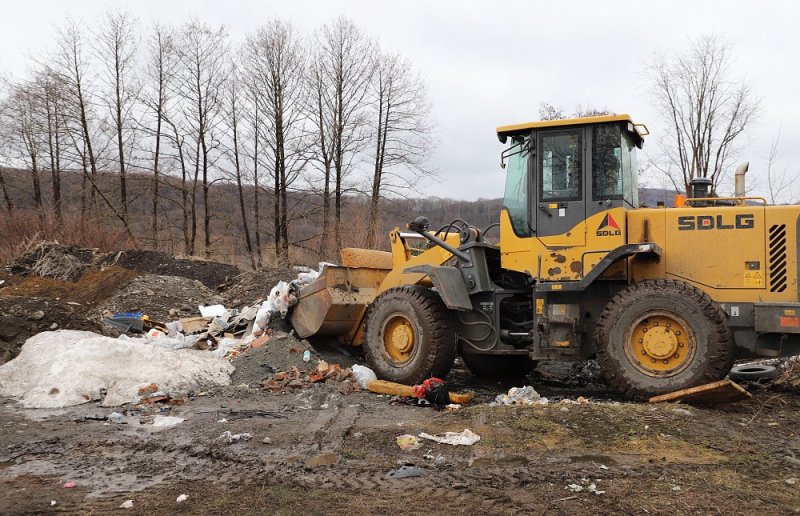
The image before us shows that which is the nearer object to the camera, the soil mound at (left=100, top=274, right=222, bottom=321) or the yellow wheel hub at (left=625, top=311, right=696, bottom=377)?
the yellow wheel hub at (left=625, top=311, right=696, bottom=377)

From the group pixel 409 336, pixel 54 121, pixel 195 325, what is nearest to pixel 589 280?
pixel 409 336

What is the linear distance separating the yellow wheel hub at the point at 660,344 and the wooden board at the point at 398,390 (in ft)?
5.62

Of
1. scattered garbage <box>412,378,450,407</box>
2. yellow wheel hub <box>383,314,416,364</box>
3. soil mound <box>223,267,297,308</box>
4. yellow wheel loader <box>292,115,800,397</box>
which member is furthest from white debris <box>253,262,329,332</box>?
soil mound <box>223,267,297,308</box>

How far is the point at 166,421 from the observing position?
252 inches

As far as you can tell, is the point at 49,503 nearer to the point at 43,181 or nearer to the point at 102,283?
the point at 102,283

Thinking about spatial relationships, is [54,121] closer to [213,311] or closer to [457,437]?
[213,311]

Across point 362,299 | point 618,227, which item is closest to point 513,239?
point 618,227

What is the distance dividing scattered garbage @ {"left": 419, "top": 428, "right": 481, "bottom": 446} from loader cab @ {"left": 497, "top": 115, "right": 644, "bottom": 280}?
234 centimetres

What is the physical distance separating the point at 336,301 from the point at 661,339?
4.05 m

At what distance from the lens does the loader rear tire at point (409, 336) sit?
7672 millimetres

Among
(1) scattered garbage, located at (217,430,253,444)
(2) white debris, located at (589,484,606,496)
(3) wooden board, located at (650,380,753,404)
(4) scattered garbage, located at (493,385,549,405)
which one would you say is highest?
(3) wooden board, located at (650,380,753,404)

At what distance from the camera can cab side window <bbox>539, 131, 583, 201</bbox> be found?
714 cm

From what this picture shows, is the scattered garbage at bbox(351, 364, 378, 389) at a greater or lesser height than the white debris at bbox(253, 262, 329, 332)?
lesser

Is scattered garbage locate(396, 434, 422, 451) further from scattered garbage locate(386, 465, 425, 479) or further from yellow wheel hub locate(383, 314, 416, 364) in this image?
yellow wheel hub locate(383, 314, 416, 364)
